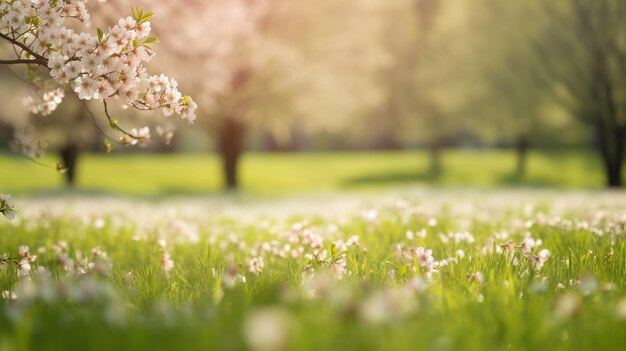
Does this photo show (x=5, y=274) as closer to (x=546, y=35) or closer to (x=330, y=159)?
(x=546, y=35)

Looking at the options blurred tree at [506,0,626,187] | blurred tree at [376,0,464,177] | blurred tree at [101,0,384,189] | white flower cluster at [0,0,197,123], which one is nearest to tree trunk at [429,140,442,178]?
blurred tree at [376,0,464,177]

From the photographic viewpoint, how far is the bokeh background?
57.1 feet

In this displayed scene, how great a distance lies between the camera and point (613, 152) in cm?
2275

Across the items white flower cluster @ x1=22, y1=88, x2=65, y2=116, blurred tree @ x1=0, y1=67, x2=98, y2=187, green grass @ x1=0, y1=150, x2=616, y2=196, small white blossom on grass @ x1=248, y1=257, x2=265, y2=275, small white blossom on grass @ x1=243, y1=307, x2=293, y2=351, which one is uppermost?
blurred tree @ x1=0, y1=67, x2=98, y2=187

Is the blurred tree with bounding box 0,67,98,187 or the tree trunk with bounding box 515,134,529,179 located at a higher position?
the blurred tree with bounding box 0,67,98,187

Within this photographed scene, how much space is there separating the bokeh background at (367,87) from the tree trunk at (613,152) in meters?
0.06

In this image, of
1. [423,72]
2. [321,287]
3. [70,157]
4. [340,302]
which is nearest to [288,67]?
[70,157]

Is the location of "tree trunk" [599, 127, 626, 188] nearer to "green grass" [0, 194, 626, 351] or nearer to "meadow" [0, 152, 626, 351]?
"meadow" [0, 152, 626, 351]

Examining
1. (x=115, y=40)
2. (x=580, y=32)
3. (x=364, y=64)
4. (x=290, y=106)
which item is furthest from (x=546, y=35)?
(x=115, y=40)

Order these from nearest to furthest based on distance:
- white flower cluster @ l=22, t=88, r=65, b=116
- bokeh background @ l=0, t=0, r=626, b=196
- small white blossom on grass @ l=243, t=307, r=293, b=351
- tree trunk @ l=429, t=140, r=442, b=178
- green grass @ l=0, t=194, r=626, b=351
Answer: small white blossom on grass @ l=243, t=307, r=293, b=351 → green grass @ l=0, t=194, r=626, b=351 → white flower cluster @ l=22, t=88, r=65, b=116 → bokeh background @ l=0, t=0, r=626, b=196 → tree trunk @ l=429, t=140, r=442, b=178

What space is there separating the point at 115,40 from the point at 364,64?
1956 cm

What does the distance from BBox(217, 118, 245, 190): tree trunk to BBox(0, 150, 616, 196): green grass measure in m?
5.41

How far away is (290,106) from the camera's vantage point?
21.1 m

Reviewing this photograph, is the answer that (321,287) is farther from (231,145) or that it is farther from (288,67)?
(231,145)
